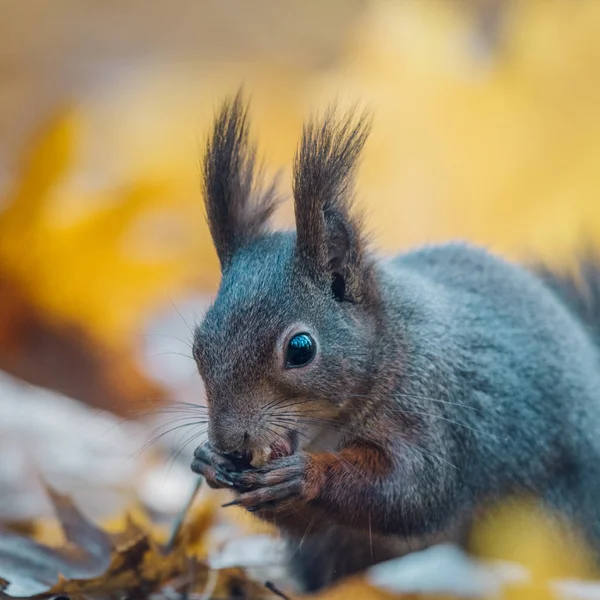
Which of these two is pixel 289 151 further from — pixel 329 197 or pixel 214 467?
pixel 214 467

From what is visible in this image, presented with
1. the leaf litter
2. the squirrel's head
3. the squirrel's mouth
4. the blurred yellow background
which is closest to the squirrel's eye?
the squirrel's head

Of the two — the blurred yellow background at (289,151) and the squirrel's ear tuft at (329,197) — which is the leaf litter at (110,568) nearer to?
the squirrel's ear tuft at (329,197)

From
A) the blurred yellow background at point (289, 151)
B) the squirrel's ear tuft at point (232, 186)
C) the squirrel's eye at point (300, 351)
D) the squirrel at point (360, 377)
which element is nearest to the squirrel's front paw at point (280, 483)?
the squirrel at point (360, 377)

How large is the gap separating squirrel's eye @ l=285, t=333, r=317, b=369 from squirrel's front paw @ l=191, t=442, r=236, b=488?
0.17 meters

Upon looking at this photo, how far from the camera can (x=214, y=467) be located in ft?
4.53

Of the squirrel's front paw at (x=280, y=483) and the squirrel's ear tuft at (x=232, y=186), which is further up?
the squirrel's ear tuft at (x=232, y=186)

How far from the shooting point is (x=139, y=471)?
2.25 metres

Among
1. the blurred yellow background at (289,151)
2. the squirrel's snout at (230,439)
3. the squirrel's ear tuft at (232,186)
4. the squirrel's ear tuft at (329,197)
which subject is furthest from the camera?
the blurred yellow background at (289,151)

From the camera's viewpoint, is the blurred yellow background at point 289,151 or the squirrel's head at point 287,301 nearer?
the squirrel's head at point 287,301

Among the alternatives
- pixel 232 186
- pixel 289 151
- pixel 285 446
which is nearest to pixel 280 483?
pixel 285 446

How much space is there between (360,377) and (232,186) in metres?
0.39

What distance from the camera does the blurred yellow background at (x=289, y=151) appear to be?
250cm

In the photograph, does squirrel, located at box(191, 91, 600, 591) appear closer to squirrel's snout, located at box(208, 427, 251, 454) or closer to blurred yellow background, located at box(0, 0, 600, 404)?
squirrel's snout, located at box(208, 427, 251, 454)

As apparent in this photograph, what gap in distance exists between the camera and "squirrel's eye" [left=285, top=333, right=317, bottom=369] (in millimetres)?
1380
